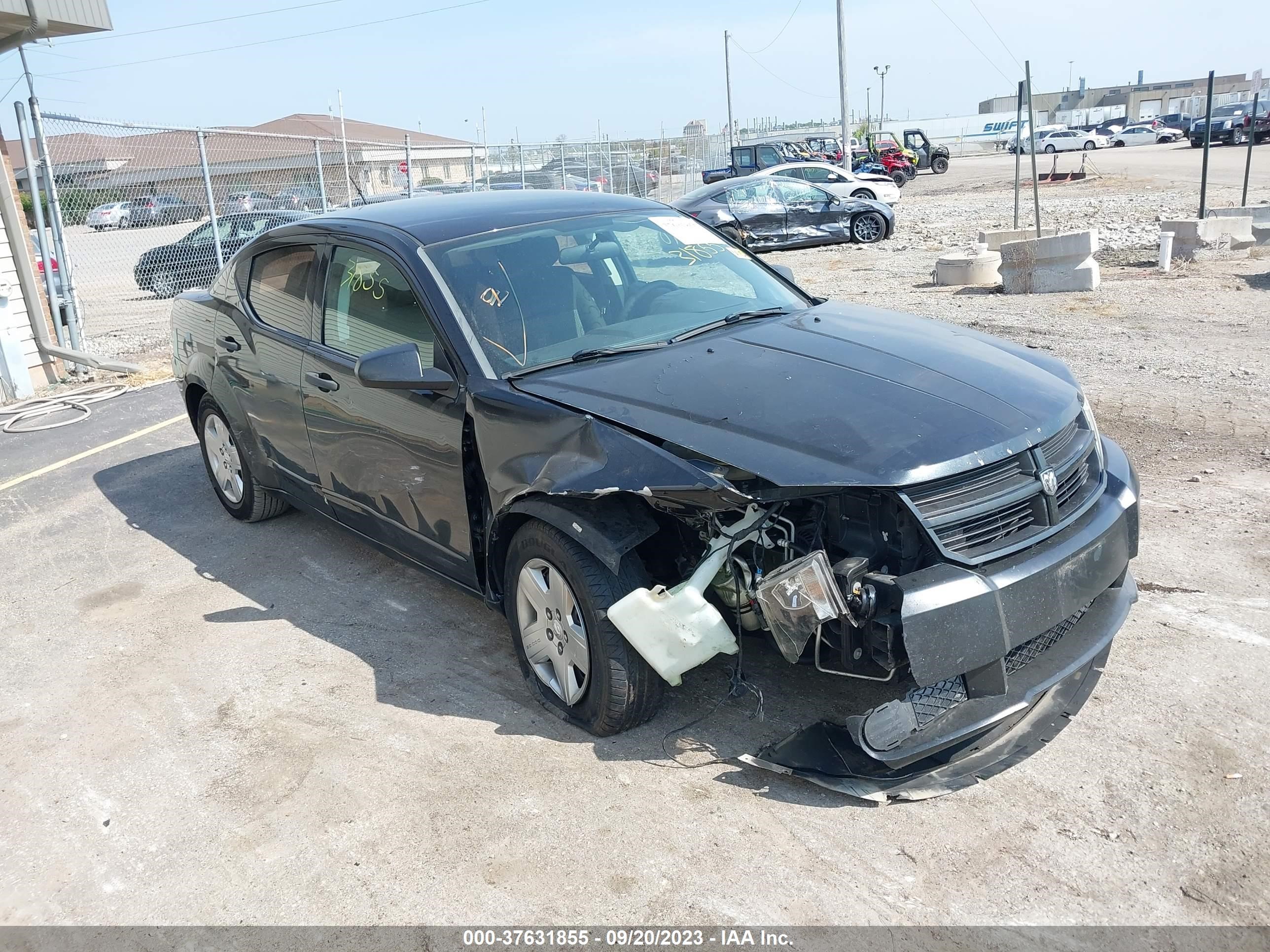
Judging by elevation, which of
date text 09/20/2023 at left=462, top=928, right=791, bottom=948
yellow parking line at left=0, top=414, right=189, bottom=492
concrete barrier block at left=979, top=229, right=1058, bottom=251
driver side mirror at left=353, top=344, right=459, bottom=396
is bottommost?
date text 09/20/2023 at left=462, top=928, right=791, bottom=948

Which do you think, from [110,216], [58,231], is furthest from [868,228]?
[58,231]

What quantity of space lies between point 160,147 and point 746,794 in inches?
494

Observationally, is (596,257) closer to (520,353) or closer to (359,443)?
(520,353)

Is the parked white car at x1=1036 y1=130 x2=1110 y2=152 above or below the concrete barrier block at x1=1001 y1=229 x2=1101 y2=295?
above

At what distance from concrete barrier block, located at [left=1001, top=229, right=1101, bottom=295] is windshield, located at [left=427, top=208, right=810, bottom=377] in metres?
8.12

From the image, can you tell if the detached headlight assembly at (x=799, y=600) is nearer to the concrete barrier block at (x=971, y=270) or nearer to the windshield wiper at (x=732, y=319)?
the windshield wiper at (x=732, y=319)

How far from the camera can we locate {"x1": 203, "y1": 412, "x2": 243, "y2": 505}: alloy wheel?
247 inches

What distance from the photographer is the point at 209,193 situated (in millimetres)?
13266

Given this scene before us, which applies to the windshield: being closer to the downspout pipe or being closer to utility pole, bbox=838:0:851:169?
the downspout pipe

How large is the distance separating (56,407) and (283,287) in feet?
19.6

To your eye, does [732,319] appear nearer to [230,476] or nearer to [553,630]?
[553,630]

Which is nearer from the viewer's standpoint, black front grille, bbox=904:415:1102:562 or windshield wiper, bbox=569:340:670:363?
black front grille, bbox=904:415:1102:562

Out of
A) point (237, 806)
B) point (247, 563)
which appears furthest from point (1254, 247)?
point (237, 806)

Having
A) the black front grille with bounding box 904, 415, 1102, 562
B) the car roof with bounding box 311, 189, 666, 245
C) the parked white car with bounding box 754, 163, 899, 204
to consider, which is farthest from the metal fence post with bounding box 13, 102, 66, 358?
the parked white car with bounding box 754, 163, 899, 204
